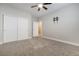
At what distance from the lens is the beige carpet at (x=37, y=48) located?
2118 mm

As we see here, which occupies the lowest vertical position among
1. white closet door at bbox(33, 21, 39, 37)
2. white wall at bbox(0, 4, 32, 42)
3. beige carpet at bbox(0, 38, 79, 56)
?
beige carpet at bbox(0, 38, 79, 56)

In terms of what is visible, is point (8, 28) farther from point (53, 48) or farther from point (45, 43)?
point (53, 48)

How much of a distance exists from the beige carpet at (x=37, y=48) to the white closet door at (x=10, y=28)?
138 millimetres

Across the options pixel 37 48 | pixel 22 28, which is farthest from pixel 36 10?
pixel 37 48

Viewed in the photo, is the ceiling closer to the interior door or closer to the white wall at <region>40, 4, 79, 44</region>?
the white wall at <region>40, 4, 79, 44</region>

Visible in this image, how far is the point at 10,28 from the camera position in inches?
86.9

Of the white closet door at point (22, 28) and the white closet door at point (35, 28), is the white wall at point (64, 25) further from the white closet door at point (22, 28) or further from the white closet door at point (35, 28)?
the white closet door at point (22, 28)

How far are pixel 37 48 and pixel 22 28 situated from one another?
26.5 inches

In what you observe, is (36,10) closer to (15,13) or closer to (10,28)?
(15,13)

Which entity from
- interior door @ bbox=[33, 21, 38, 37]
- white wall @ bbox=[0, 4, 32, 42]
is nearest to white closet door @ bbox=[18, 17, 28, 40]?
white wall @ bbox=[0, 4, 32, 42]

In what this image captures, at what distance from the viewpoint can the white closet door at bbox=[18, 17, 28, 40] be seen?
2305 millimetres

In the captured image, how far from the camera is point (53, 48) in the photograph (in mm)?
2234

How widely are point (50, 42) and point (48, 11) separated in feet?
2.83

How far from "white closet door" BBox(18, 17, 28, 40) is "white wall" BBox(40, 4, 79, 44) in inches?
20.1
